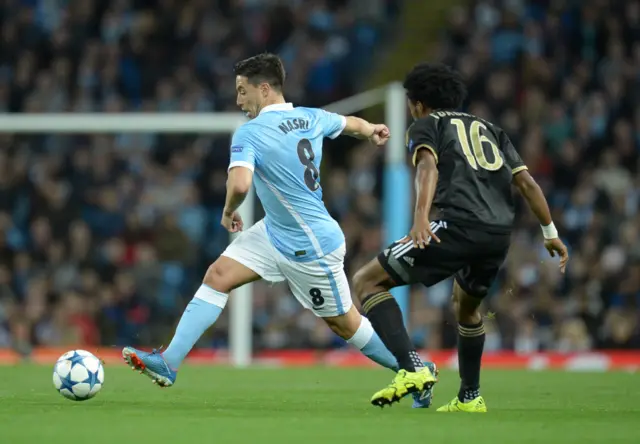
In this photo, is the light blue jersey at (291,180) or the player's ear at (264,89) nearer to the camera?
the light blue jersey at (291,180)

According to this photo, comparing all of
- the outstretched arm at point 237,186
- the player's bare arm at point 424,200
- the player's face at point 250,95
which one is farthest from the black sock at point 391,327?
the player's face at point 250,95

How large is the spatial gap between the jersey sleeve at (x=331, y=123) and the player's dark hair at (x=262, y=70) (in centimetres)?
31

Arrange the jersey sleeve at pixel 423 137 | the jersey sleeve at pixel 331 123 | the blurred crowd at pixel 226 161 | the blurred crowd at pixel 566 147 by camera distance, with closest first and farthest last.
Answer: the jersey sleeve at pixel 423 137, the jersey sleeve at pixel 331 123, the blurred crowd at pixel 566 147, the blurred crowd at pixel 226 161

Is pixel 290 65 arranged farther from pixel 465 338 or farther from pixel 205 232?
pixel 465 338

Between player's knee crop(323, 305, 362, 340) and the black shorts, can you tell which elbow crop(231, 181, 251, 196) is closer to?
the black shorts

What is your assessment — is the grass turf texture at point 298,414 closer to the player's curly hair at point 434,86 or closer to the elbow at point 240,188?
the elbow at point 240,188

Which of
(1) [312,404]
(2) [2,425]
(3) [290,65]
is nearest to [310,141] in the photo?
(1) [312,404]

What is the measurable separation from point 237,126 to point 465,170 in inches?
288

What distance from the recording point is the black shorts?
7102 mm

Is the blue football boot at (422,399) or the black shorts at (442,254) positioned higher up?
the black shorts at (442,254)

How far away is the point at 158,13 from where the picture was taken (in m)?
18.7

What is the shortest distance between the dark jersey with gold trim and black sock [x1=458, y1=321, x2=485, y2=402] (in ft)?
2.03

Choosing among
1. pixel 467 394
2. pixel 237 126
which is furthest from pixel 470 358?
pixel 237 126

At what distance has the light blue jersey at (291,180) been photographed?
748 centimetres
